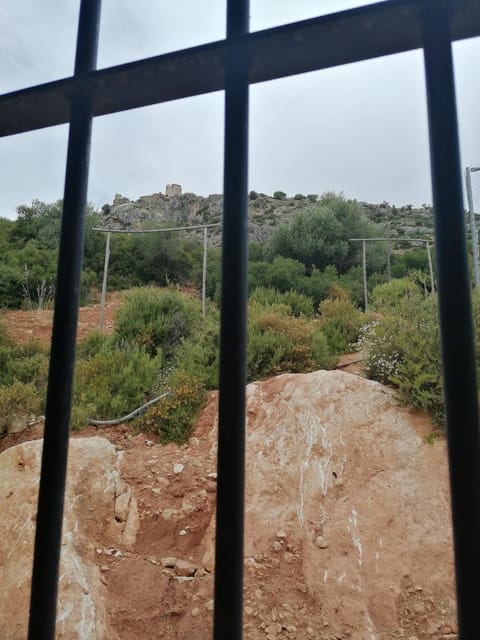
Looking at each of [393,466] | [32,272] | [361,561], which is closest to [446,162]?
[361,561]

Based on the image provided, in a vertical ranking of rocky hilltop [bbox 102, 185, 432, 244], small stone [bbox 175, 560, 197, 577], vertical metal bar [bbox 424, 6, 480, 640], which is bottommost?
small stone [bbox 175, 560, 197, 577]

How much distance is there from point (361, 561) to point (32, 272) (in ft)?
32.5

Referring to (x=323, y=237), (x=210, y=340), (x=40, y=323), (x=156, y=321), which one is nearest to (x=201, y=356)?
(x=210, y=340)

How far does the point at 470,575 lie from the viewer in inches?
12.3

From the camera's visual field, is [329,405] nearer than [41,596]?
No

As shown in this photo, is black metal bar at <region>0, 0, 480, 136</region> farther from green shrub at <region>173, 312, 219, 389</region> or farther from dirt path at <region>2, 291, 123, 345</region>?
dirt path at <region>2, 291, 123, 345</region>

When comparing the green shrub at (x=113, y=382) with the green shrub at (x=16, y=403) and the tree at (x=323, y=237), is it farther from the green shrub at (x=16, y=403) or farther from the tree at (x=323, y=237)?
the tree at (x=323, y=237)

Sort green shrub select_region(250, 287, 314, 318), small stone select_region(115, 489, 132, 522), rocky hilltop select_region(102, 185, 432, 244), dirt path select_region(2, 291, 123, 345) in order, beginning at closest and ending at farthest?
small stone select_region(115, 489, 132, 522), dirt path select_region(2, 291, 123, 345), green shrub select_region(250, 287, 314, 318), rocky hilltop select_region(102, 185, 432, 244)

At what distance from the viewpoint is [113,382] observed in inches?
211

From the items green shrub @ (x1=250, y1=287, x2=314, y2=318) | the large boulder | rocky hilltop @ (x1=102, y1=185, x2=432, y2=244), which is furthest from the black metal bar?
rocky hilltop @ (x1=102, y1=185, x2=432, y2=244)

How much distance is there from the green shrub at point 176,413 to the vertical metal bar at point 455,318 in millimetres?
4285

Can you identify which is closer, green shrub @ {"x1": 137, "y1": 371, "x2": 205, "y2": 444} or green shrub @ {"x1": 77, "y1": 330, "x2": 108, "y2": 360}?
green shrub @ {"x1": 137, "y1": 371, "x2": 205, "y2": 444}

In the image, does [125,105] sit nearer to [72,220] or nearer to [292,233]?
[72,220]

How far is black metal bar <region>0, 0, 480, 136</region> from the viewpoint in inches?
15.7
